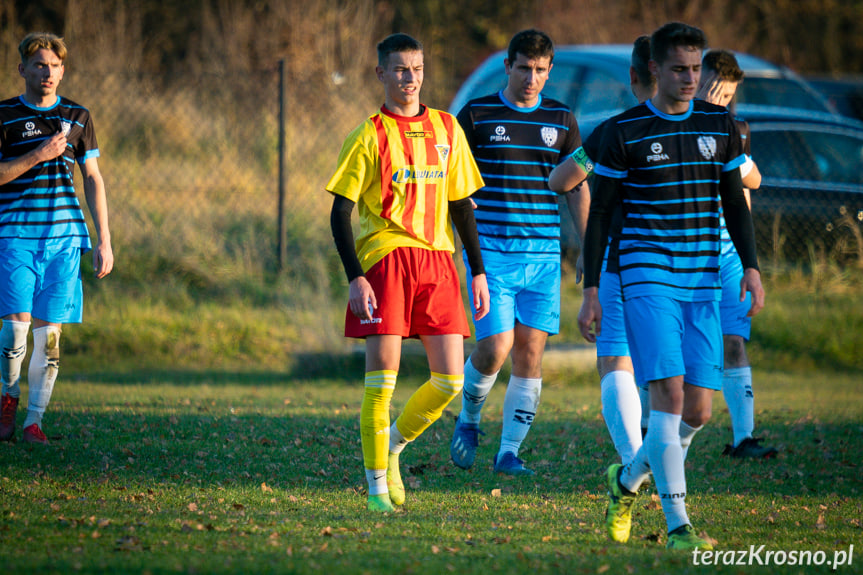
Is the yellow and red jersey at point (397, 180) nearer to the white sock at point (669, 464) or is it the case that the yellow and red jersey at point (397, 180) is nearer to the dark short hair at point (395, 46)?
the dark short hair at point (395, 46)

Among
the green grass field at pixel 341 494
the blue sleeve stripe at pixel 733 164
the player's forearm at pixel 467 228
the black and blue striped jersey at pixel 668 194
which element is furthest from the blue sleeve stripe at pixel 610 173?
the green grass field at pixel 341 494

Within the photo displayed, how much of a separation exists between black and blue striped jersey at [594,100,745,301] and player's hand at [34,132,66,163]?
3414 millimetres

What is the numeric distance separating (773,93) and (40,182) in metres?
9.77

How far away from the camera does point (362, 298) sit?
4605 mm

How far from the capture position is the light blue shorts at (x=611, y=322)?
5102mm

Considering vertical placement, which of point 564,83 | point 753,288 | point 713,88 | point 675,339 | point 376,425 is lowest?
point 376,425

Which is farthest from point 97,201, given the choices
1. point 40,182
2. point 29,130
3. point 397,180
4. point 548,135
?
point 548,135

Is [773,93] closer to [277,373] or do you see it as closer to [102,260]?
[277,373]

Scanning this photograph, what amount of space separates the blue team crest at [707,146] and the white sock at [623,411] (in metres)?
1.32

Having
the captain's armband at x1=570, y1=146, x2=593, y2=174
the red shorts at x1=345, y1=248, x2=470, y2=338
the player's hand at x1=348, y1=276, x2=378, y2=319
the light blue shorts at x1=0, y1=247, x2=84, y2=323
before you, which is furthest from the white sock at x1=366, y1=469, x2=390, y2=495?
the light blue shorts at x1=0, y1=247, x2=84, y2=323

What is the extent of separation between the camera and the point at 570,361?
10.1 m

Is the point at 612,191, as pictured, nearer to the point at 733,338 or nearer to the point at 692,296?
the point at 692,296

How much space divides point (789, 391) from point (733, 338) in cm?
351

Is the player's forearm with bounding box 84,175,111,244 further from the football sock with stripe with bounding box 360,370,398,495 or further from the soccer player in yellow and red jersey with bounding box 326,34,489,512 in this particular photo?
the football sock with stripe with bounding box 360,370,398,495
